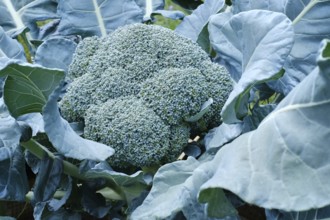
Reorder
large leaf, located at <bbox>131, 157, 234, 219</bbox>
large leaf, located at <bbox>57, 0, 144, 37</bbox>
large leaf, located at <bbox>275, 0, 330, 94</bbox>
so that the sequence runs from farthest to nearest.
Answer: large leaf, located at <bbox>57, 0, 144, 37</bbox>
large leaf, located at <bbox>275, 0, 330, 94</bbox>
large leaf, located at <bbox>131, 157, 234, 219</bbox>

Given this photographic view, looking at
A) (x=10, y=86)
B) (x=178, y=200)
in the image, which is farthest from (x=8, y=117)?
(x=178, y=200)

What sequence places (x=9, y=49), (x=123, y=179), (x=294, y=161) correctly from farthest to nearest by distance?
(x=9, y=49)
(x=123, y=179)
(x=294, y=161)

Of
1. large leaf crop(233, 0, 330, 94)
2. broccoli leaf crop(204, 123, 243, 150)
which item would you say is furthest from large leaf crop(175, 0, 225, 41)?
broccoli leaf crop(204, 123, 243, 150)

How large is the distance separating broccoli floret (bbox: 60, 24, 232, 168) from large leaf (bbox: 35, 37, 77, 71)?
7 centimetres

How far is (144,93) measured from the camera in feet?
3.61

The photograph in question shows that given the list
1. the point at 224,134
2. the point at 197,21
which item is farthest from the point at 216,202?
the point at 197,21

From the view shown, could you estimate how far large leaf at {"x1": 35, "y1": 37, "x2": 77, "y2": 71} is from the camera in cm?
124

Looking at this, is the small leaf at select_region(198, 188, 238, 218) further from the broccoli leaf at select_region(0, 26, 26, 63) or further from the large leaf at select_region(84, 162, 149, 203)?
the broccoli leaf at select_region(0, 26, 26, 63)

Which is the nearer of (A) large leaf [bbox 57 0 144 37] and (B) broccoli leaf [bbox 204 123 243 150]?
(B) broccoli leaf [bbox 204 123 243 150]

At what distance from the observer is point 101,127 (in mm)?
1070

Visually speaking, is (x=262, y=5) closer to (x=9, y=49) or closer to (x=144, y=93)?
(x=144, y=93)

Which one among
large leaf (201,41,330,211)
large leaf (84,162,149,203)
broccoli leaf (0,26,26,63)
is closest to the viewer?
large leaf (201,41,330,211)

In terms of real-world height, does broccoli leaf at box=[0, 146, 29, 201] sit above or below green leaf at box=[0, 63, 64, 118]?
below

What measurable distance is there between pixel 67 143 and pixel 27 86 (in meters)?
0.13
